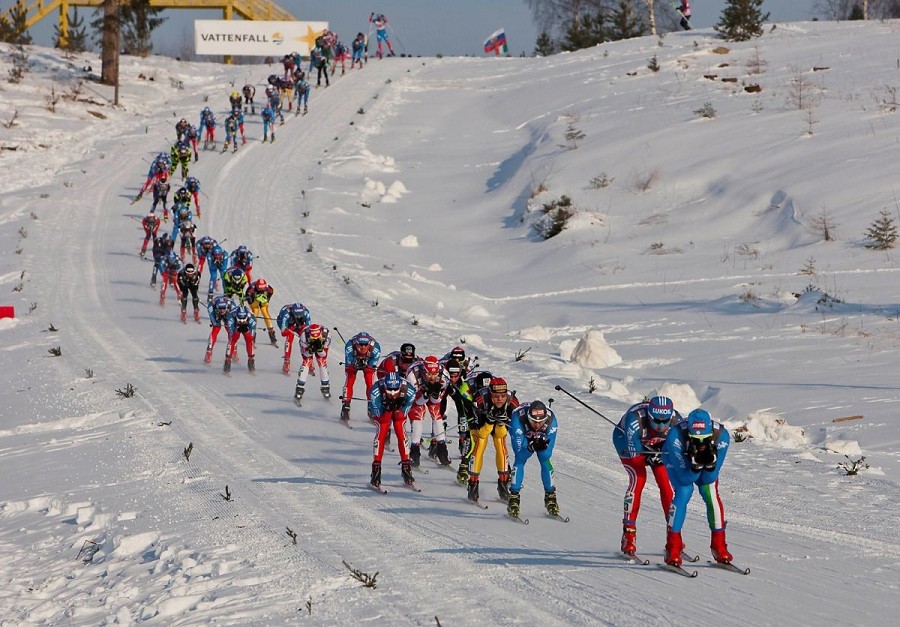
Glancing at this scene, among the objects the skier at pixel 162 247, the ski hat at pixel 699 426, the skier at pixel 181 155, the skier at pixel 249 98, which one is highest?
the skier at pixel 249 98

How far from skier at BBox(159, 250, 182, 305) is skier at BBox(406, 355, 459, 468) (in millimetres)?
13026

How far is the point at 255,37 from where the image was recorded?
208 feet

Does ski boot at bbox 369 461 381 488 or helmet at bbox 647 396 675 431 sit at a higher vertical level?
helmet at bbox 647 396 675 431

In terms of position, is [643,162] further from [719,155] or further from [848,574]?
[848,574]

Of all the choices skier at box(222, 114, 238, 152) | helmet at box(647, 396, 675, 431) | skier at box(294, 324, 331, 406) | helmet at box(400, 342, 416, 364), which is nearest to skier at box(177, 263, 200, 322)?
skier at box(294, 324, 331, 406)

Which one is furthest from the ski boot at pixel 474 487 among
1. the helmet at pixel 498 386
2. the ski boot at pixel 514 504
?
the helmet at pixel 498 386

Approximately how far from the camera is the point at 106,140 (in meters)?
47.4

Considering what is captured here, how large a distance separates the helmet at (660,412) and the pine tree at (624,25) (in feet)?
170

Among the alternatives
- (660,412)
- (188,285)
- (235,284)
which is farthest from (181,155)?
(660,412)

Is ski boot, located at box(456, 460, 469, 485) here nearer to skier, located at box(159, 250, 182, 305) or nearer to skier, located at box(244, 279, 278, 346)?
skier, located at box(244, 279, 278, 346)

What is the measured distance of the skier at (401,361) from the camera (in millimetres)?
A: 15406

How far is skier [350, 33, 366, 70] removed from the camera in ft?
186

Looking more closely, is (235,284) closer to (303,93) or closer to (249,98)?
(249,98)

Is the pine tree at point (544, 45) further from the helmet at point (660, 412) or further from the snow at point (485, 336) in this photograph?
the helmet at point (660, 412)
